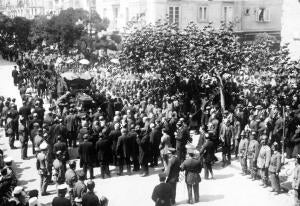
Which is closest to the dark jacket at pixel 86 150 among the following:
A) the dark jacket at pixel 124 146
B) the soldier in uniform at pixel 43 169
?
the dark jacket at pixel 124 146

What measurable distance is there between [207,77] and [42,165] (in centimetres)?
1142

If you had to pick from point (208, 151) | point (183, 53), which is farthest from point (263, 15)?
point (208, 151)

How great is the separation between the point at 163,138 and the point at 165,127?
4.95ft

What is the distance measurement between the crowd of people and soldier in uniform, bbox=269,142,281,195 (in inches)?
1.1

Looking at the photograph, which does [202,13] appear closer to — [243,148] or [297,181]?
→ [243,148]

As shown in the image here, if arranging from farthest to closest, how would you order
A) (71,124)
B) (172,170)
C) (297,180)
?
1. (71,124)
2. (172,170)
3. (297,180)

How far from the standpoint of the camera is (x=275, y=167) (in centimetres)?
1278

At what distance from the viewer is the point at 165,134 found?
588 inches

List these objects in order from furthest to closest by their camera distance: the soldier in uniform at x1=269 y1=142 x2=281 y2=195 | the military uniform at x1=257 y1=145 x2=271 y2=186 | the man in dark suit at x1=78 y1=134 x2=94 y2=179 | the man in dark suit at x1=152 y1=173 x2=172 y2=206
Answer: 1. the man in dark suit at x1=78 y1=134 x2=94 y2=179
2. the military uniform at x1=257 y1=145 x2=271 y2=186
3. the soldier in uniform at x1=269 y1=142 x2=281 y2=195
4. the man in dark suit at x1=152 y1=173 x2=172 y2=206

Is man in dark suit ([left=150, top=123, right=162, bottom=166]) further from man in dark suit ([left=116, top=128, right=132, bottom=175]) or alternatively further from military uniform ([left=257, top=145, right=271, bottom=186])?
military uniform ([left=257, top=145, right=271, bottom=186])

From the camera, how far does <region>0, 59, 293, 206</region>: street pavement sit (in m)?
12.9

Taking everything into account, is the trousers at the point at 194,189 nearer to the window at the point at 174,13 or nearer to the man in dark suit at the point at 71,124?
the man in dark suit at the point at 71,124

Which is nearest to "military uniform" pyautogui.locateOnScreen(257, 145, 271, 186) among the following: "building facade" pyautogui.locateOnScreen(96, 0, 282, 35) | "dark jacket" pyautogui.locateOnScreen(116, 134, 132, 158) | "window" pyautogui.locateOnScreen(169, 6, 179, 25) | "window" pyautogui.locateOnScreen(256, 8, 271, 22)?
"dark jacket" pyautogui.locateOnScreen(116, 134, 132, 158)

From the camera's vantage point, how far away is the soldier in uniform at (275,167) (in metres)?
12.7
